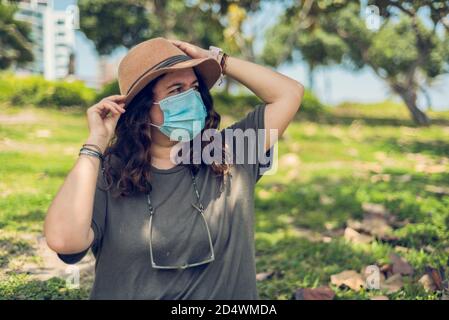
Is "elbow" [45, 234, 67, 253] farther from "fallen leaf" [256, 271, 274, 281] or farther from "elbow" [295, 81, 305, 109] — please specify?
"fallen leaf" [256, 271, 274, 281]

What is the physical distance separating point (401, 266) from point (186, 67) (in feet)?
7.13

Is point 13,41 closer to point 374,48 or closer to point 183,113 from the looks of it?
point 183,113

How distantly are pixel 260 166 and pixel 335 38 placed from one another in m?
22.5

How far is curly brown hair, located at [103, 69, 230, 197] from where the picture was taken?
7.97ft

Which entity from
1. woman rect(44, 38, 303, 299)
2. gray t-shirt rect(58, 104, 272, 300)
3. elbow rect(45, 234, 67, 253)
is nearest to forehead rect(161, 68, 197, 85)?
woman rect(44, 38, 303, 299)

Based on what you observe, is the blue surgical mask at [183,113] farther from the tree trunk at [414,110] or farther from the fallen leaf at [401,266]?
the tree trunk at [414,110]

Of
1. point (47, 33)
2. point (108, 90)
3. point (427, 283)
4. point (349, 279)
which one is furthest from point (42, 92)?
point (427, 283)

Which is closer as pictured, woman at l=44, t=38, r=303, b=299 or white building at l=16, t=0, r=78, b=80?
woman at l=44, t=38, r=303, b=299

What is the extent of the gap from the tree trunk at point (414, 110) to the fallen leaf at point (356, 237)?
9.03m

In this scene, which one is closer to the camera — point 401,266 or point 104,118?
point 104,118

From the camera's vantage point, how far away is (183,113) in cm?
253
